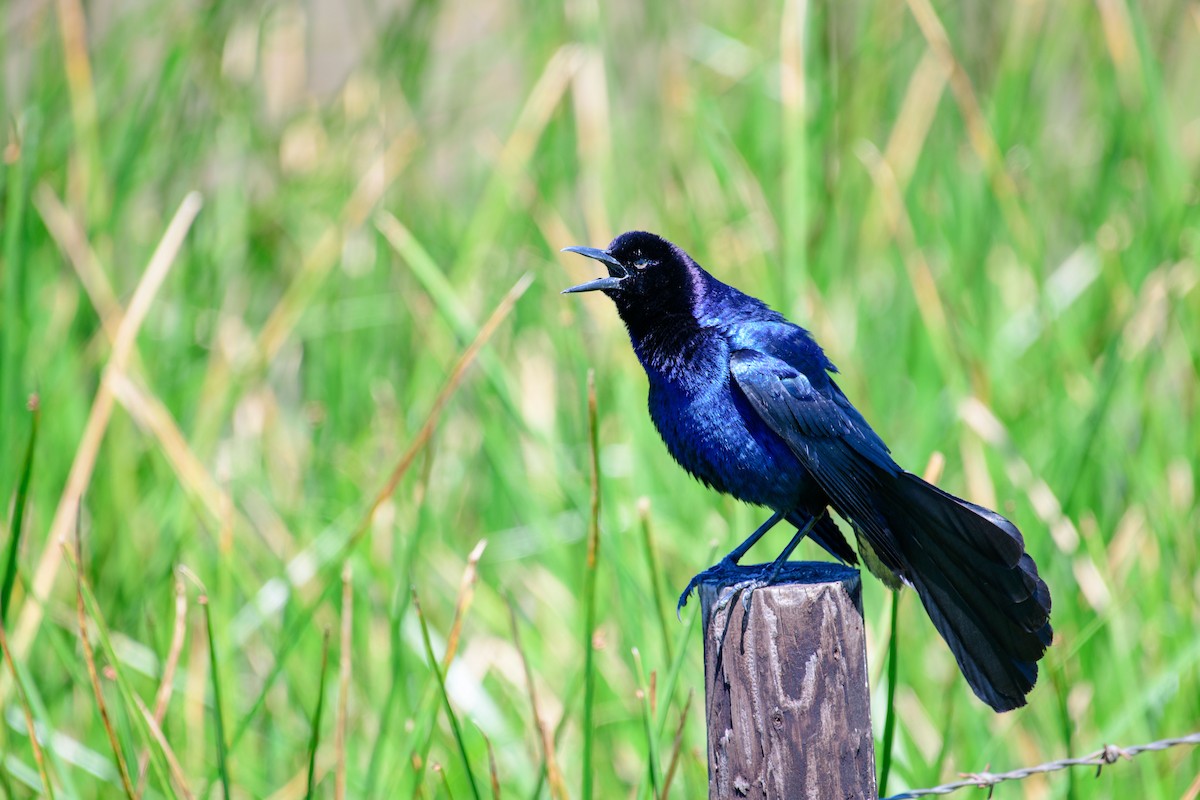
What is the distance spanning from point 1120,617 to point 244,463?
2.76 metres

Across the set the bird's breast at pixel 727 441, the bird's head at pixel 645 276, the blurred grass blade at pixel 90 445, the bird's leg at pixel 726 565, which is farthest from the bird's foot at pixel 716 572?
the blurred grass blade at pixel 90 445

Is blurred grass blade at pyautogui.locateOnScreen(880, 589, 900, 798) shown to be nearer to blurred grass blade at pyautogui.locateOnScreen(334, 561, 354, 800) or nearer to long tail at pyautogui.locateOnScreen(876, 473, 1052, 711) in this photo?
long tail at pyautogui.locateOnScreen(876, 473, 1052, 711)

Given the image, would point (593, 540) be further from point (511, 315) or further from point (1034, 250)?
point (511, 315)

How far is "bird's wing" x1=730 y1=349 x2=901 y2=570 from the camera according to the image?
7.11 feet

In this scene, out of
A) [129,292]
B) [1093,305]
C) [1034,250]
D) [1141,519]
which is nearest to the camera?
[1141,519]

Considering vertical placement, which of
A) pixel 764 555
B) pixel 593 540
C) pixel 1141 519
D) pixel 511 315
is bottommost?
pixel 593 540

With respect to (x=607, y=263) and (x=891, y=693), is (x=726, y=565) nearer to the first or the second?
(x=891, y=693)

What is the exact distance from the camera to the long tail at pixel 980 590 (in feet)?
6.31

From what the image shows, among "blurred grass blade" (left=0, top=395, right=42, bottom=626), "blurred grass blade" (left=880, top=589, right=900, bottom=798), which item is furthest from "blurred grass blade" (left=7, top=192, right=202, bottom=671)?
"blurred grass blade" (left=880, top=589, right=900, bottom=798)

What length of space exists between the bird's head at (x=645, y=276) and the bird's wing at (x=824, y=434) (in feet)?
0.91

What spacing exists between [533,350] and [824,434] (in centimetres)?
265

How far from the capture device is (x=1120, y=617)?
122 inches

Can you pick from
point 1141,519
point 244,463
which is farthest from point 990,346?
point 244,463

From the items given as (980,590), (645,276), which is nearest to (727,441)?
(645,276)
